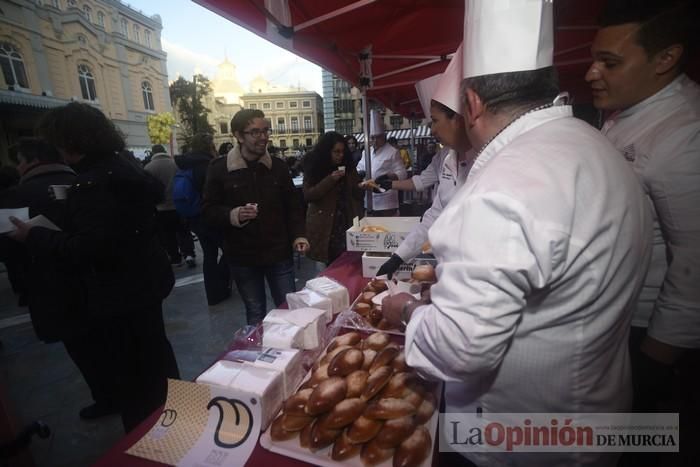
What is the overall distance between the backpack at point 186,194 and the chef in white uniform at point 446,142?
343cm

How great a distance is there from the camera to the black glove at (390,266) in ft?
6.44

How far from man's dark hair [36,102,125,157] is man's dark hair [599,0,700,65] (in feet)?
7.82

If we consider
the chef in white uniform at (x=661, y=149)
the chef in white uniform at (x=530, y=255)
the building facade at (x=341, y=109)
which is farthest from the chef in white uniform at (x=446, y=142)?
the building facade at (x=341, y=109)

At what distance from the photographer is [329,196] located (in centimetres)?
324

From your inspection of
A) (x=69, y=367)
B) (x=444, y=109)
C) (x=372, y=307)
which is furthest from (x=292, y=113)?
(x=372, y=307)

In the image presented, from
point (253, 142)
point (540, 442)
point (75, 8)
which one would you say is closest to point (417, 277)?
point (540, 442)

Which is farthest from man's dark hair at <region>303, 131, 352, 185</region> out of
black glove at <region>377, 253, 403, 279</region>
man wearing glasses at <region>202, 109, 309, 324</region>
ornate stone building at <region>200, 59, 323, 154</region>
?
ornate stone building at <region>200, 59, 323, 154</region>

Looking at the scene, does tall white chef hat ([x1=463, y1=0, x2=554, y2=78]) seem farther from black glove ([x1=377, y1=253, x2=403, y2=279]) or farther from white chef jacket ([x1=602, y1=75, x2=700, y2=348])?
black glove ([x1=377, y1=253, x2=403, y2=279])

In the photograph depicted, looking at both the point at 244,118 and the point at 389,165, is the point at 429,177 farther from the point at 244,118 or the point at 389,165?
the point at 244,118

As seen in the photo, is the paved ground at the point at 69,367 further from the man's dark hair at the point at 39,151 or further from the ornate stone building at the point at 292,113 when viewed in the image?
the ornate stone building at the point at 292,113

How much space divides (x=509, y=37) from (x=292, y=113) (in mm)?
69147

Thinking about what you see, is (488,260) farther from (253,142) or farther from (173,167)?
(173,167)

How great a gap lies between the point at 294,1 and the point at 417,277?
1944mm

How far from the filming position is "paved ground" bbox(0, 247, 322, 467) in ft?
7.25
